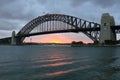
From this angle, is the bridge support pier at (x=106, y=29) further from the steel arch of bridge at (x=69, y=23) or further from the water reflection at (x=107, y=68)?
the water reflection at (x=107, y=68)

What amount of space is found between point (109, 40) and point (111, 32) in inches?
224

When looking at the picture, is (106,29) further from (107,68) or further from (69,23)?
(107,68)

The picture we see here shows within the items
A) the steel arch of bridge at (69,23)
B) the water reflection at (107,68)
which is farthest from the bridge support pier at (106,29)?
the water reflection at (107,68)

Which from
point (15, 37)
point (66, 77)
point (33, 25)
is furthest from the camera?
point (15, 37)

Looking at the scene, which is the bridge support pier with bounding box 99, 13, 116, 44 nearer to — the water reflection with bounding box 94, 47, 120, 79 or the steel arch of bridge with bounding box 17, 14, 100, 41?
the steel arch of bridge with bounding box 17, 14, 100, 41

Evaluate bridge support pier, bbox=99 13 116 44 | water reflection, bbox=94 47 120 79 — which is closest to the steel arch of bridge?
bridge support pier, bbox=99 13 116 44

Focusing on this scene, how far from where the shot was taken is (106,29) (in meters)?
123

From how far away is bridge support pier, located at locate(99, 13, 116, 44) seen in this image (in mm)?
123438

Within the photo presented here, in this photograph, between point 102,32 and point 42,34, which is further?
point 42,34

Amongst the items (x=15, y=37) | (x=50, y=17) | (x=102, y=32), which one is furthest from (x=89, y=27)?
(x=15, y=37)

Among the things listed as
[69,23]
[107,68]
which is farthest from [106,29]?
[107,68]

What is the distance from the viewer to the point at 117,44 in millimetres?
127250

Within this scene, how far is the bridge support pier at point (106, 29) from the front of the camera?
123m

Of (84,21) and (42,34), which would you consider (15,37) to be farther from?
(84,21)
